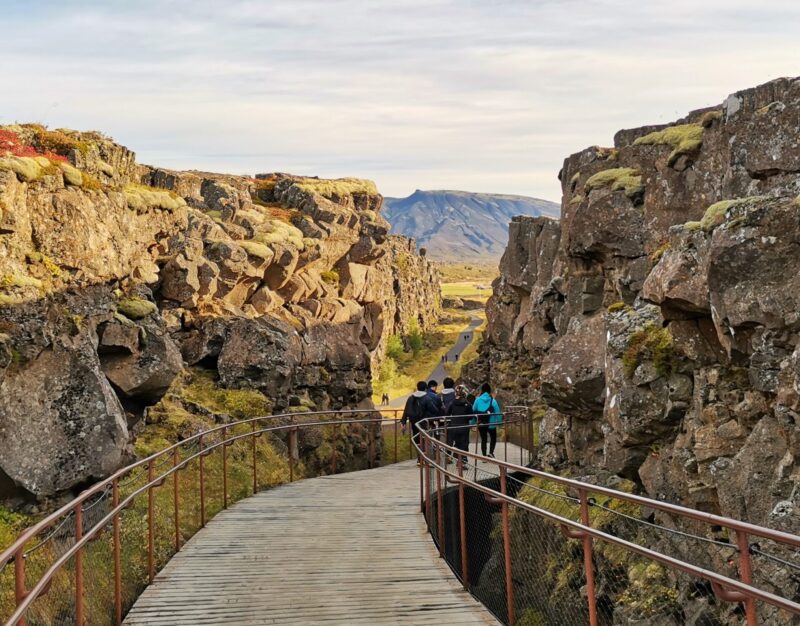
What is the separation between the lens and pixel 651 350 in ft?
45.9

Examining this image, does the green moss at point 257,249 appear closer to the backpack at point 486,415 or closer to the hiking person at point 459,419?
the hiking person at point 459,419

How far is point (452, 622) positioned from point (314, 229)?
34340 millimetres

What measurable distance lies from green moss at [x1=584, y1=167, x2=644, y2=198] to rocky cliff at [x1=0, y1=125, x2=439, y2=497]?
12.7 meters

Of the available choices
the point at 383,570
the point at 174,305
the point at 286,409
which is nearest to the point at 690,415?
the point at 383,570

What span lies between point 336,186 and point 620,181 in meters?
31.4

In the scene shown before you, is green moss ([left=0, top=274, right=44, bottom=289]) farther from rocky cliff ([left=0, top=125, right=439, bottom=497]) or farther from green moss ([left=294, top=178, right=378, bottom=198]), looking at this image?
green moss ([left=294, top=178, right=378, bottom=198])

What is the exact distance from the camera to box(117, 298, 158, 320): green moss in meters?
22.1

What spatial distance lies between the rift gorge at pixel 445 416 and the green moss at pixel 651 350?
0.14 feet

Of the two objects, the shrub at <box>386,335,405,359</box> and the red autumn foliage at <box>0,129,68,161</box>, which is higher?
the red autumn foliage at <box>0,129,68,161</box>

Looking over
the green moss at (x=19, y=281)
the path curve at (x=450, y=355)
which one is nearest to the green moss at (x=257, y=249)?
the green moss at (x=19, y=281)

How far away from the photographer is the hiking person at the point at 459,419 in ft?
65.6

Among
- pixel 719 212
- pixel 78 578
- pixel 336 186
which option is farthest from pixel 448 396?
pixel 336 186

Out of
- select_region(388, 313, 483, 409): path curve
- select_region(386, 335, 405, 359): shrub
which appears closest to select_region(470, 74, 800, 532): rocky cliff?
select_region(388, 313, 483, 409): path curve

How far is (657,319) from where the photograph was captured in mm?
14539
